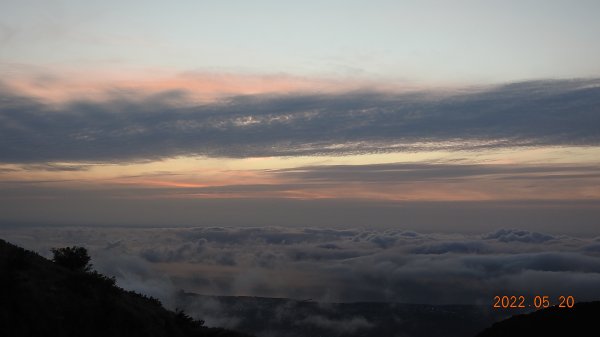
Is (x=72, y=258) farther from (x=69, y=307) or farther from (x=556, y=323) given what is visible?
(x=556, y=323)

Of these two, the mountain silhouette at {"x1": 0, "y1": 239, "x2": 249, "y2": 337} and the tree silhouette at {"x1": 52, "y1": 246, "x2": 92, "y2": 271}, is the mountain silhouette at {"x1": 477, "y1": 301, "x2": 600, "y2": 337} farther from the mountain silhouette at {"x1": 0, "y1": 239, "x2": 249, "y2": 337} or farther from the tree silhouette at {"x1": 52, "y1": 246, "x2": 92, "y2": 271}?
the tree silhouette at {"x1": 52, "y1": 246, "x2": 92, "y2": 271}

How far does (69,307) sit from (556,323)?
40464mm

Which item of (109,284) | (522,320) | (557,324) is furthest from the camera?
(522,320)

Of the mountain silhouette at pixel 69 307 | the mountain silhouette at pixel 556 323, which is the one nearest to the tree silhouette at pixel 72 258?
the mountain silhouette at pixel 69 307

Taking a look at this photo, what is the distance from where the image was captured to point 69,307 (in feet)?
103

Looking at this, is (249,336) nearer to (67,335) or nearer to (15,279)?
(67,335)

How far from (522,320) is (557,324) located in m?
4.76

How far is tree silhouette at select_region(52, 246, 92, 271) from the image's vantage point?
42000 mm

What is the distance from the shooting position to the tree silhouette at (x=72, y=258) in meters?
42.0

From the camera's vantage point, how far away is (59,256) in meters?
42.6

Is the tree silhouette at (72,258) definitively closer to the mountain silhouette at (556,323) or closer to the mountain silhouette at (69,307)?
the mountain silhouette at (69,307)

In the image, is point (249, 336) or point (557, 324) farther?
point (557, 324)

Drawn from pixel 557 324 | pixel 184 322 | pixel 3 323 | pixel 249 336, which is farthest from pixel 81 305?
pixel 557 324

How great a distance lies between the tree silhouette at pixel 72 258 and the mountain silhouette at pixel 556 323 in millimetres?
37718
